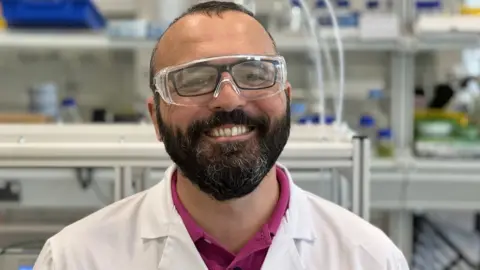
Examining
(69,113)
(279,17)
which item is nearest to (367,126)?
(279,17)

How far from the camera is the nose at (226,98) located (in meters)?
0.98

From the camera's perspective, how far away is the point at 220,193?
3.34 feet

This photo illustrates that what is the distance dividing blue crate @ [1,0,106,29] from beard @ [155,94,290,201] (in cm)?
128

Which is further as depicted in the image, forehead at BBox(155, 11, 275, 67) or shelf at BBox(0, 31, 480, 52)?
shelf at BBox(0, 31, 480, 52)

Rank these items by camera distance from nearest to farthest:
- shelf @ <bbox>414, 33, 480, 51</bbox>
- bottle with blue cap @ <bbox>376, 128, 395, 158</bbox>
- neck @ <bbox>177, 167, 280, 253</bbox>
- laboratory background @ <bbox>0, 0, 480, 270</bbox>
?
neck @ <bbox>177, 167, 280, 253</bbox> < laboratory background @ <bbox>0, 0, 480, 270</bbox> < shelf @ <bbox>414, 33, 480, 51</bbox> < bottle with blue cap @ <bbox>376, 128, 395, 158</bbox>

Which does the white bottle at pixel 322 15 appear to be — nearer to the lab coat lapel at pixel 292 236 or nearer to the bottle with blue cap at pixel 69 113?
the bottle with blue cap at pixel 69 113

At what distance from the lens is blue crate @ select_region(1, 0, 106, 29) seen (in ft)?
6.88

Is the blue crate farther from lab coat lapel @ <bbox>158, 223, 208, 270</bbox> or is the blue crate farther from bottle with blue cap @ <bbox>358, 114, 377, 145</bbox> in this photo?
lab coat lapel @ <bbox>158, 223, 208, 270</bbox>

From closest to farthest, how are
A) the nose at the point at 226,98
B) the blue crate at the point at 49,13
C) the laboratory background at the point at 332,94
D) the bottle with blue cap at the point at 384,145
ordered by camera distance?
1. the nose at the point at 226,98
2. the laboratory background at the point at 332,94
3. the blue crate at the point at 49,13
4. the bottle with blue cap at the point at 384,145

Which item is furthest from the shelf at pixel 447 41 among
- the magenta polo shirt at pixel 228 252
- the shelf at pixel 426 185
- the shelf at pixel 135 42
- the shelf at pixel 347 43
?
the magenta polo shirt at pixel 228 252

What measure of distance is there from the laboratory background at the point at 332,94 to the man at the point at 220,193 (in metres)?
0.38

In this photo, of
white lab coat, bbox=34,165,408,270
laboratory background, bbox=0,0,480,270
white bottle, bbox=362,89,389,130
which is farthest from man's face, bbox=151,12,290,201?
white bottle, bbox=362,89,389,130

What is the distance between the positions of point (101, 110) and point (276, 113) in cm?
164

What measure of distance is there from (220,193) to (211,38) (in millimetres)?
284
